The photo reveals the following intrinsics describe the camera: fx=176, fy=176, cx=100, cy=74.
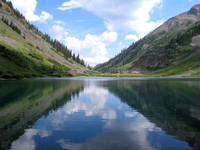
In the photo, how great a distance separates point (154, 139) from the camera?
17375 millimetres

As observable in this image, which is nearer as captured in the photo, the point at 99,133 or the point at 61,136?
the point at 61,136

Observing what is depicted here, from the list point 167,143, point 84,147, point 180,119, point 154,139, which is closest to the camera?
point 84,147

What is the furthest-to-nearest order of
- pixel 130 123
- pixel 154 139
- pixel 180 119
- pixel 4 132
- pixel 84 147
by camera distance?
pixel 180 119, pixel 130 123, pixel 4 132, pixel 154 139, pixel 84 147

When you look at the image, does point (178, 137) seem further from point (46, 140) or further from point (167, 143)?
point (46, 140)

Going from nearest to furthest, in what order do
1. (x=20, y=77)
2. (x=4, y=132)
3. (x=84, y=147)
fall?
(x=84, y=147)
(x=4, y=132)
(x=20, y=77)

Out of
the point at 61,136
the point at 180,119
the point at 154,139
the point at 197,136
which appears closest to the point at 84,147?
the point at 61,136

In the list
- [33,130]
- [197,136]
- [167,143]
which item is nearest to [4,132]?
[33,130]

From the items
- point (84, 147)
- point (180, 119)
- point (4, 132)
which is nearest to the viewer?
point (84, 147)

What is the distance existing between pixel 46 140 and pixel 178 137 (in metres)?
13.1

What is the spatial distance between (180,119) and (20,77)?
422ft

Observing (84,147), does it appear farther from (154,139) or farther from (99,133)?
(154,139)

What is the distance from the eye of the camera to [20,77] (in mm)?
132250

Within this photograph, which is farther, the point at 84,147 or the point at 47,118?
the point at 47,118

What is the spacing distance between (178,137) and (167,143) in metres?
2.38
